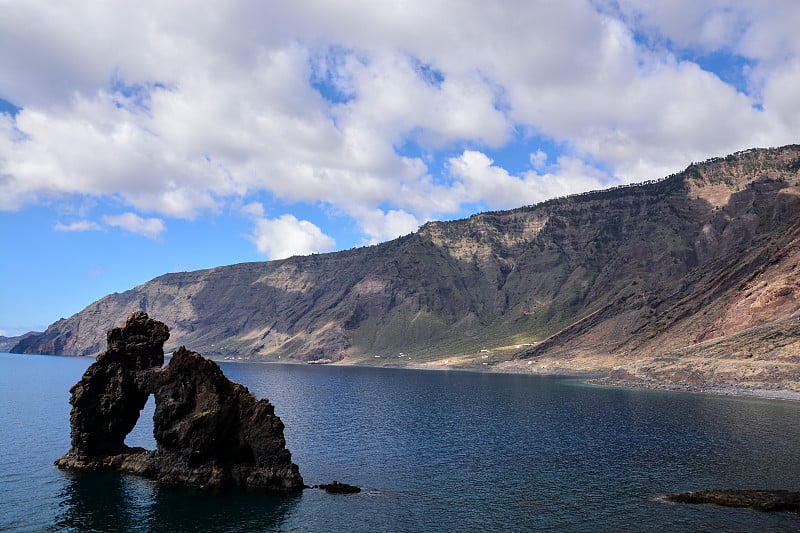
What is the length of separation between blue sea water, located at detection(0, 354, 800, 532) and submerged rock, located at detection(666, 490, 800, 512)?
65.7 inches

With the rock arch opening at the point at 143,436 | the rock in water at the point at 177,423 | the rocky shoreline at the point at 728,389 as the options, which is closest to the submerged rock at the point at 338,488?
the rock in water at the point at 177,423

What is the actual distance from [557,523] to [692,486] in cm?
2344

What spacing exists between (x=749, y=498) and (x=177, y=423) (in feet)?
219

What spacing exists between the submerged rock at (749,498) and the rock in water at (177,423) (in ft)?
146

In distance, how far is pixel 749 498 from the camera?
61125mm

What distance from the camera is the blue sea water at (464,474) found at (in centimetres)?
5659

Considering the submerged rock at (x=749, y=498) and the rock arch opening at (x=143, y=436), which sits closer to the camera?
the submerged rock at (x=749, y=498)

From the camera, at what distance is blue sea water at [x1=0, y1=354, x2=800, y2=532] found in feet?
186

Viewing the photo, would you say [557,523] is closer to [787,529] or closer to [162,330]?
[787,529]

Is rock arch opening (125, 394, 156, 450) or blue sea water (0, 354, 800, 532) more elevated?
rock arch opening (125, 394, 156, 450)

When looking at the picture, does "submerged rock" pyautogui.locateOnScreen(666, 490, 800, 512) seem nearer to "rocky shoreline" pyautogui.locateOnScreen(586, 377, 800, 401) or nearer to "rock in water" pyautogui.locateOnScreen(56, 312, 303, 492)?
"rock in water" pyautogui.locateOnScreen(56, 312, 303, 492)

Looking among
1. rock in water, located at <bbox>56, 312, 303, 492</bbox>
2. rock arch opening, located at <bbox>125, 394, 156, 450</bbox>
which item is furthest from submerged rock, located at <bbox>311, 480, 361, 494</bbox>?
rock arch opening, located at <bbox>125, 394, 156, 450</bbox>

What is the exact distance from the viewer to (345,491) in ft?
219

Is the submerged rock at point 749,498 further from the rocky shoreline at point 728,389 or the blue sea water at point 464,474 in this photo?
the rocky shoreline at point 728,389
